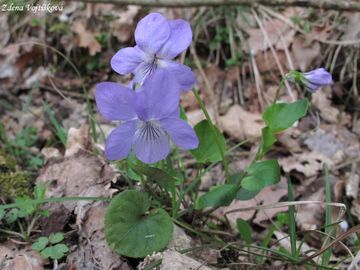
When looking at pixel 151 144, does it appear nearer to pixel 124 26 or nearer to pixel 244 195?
pixel 244 195

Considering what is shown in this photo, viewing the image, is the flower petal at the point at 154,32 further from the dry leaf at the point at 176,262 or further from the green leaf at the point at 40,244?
the green leaf at the point at 40,244

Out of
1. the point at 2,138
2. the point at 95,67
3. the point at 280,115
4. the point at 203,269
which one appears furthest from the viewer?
the point at 95,67

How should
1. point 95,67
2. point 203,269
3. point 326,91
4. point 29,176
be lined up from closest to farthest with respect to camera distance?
point 203,269 → point 29,176 → point 326,91 → point 95,67

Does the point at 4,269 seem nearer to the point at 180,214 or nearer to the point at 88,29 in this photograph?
the point at 180,214

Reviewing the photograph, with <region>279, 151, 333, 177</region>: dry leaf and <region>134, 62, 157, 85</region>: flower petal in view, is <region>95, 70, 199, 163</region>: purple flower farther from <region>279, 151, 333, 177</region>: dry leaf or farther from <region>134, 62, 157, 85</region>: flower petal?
<region>279, 151, 333, 177</region>: dry leaf

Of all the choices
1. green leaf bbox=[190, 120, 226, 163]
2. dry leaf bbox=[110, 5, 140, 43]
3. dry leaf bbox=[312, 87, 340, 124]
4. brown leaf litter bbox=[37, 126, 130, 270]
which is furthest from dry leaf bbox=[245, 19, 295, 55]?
green leaf bbox=[190, 120, 226, 163]

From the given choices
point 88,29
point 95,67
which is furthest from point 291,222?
point 88,29

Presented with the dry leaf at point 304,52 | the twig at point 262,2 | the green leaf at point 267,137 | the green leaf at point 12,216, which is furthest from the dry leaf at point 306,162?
the green leaf at point 12,216
